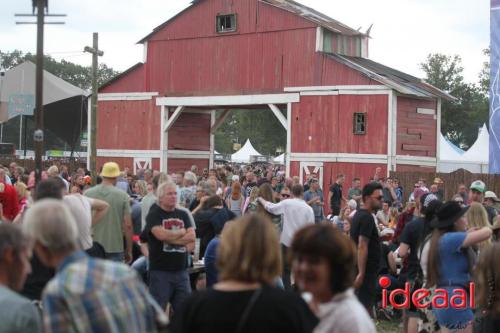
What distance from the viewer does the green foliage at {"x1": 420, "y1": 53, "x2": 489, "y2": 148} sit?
68.8 metres

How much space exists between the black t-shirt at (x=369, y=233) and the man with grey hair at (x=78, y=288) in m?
4.65

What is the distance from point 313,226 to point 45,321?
129cm

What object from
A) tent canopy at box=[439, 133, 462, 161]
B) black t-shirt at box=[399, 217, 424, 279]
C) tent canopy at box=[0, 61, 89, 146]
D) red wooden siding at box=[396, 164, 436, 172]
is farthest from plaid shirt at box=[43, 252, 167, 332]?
tent canopy at box=[439, 133, 462, 161]

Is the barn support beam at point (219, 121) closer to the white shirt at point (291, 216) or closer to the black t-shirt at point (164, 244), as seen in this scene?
the white shirt at point (291, 216)

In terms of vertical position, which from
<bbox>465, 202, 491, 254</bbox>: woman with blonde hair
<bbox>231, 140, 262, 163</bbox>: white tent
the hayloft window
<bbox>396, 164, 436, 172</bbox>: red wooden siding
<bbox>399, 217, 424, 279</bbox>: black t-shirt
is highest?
the hayloft window

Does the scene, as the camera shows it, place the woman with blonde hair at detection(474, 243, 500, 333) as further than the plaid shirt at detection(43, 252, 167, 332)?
Yes

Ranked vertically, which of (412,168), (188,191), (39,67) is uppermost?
(39,67)

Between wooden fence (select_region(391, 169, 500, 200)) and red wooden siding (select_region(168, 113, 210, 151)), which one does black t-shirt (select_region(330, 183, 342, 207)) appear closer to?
wooden fence (select_region(391, 169, 500, 200))

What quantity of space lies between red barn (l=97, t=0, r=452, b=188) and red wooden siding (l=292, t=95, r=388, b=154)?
0.11 ft

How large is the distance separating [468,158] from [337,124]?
53.9 feet

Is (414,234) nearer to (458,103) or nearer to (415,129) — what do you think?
(415,129)

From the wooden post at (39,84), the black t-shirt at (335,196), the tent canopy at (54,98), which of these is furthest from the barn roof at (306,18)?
the wooden post at (39,84)

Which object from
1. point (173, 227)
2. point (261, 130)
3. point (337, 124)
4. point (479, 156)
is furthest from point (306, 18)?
point (261, 130)

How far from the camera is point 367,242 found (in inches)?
326
